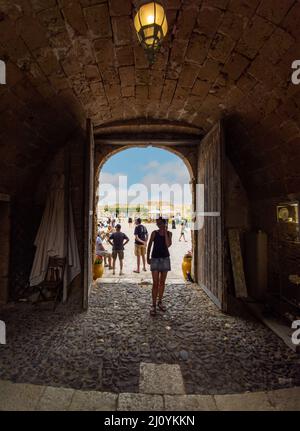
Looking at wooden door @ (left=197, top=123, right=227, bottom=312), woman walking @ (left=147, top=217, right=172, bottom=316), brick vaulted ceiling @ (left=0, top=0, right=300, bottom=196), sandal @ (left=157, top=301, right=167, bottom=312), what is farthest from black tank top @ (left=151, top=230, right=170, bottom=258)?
brick vaulted ceiling @ (left=0, top=0, right=300, bottom=196)

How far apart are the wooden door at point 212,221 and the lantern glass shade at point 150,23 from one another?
Result: 2601 millimetres

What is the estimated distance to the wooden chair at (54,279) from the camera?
4.97m

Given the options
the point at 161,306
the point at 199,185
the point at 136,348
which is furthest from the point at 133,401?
the point at 199,185

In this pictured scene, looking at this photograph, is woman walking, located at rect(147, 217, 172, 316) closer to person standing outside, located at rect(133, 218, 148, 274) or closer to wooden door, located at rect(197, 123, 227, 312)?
wooden door, located at rect(197, 123, 227, 312)

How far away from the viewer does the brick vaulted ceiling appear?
2.56 meters

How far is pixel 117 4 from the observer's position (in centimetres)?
252

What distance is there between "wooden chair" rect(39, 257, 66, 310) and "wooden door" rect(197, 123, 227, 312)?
10.8 ft

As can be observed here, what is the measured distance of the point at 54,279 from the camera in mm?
5238

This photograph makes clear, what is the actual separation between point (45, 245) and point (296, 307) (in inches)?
201

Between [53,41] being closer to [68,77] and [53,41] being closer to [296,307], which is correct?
[68,77]

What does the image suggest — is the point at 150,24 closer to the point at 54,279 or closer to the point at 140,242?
the point at 54,279

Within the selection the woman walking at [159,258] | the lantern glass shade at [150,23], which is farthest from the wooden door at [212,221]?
the lantern glass shade at [150,23]

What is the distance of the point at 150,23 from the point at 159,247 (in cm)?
A: 337
